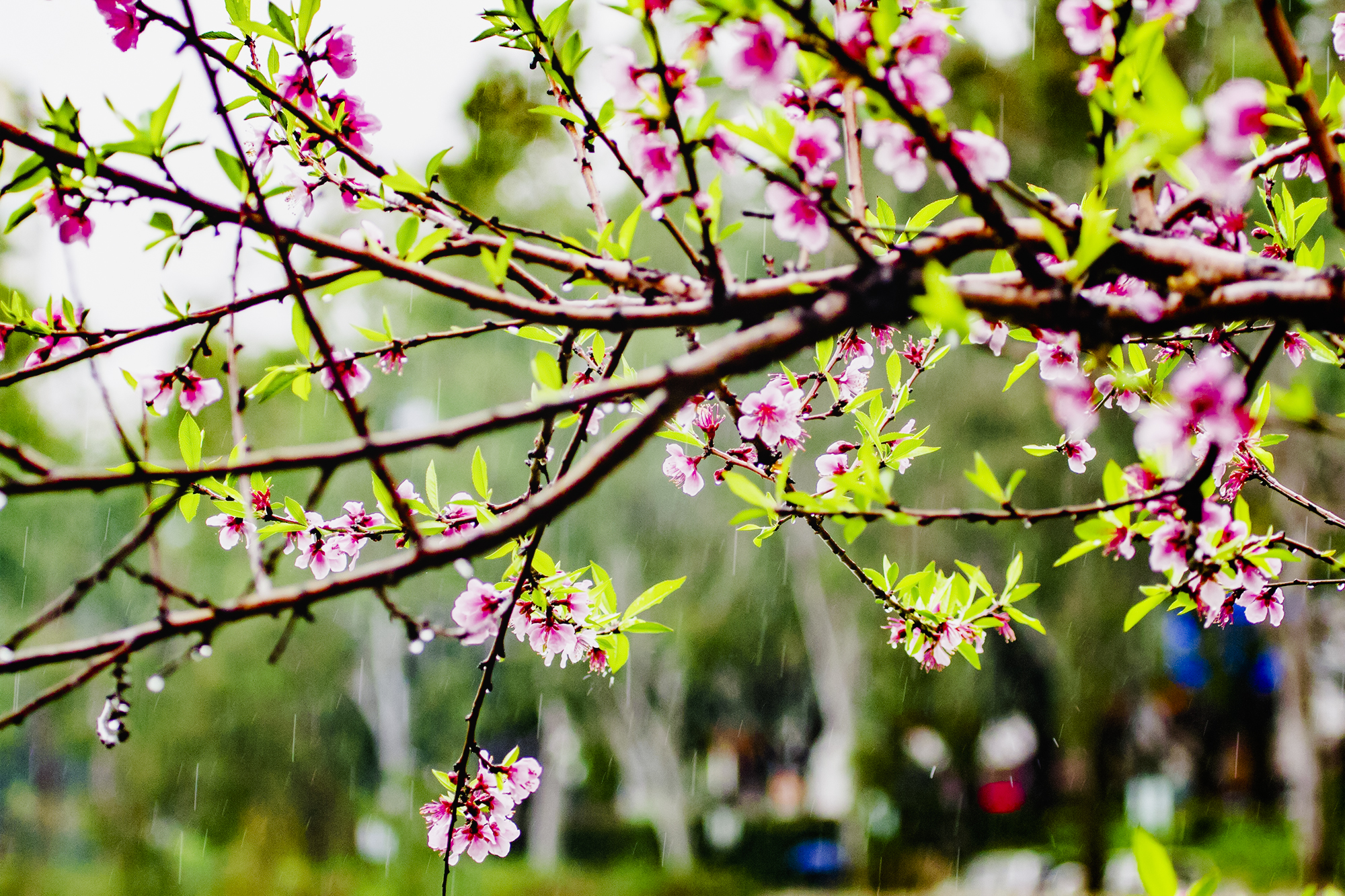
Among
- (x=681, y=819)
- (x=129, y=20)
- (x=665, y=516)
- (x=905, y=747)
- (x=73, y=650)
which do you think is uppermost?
(x=665, y=516)

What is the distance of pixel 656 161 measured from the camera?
109 cm

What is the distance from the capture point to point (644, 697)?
15.3 meters

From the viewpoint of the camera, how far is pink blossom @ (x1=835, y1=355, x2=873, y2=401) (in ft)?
6.35

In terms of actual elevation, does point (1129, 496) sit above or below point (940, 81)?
below

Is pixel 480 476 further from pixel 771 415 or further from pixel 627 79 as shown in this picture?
pixel 627 79

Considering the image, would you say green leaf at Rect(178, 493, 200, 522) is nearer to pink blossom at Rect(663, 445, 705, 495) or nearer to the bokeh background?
pink blossom at Rect(663, 445, 705, 495)

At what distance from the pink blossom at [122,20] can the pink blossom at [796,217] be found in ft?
3.55

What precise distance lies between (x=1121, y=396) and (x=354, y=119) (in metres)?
1.63

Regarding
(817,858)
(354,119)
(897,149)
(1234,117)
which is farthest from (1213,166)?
(817,858)

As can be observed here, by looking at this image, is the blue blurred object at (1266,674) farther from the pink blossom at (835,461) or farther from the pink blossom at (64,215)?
the pink blossom at (64,215)

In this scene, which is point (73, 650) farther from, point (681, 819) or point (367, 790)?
point (367, 790)

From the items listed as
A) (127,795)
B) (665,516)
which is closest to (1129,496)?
(665,516)

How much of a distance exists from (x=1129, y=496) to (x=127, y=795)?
18.5 m

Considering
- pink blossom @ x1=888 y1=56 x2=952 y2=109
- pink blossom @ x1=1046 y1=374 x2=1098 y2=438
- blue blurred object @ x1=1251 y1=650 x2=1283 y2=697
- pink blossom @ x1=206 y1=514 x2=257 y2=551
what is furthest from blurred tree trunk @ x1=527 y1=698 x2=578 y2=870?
pink blossom @ x1=888 y1=56 x2=952 y2=109
